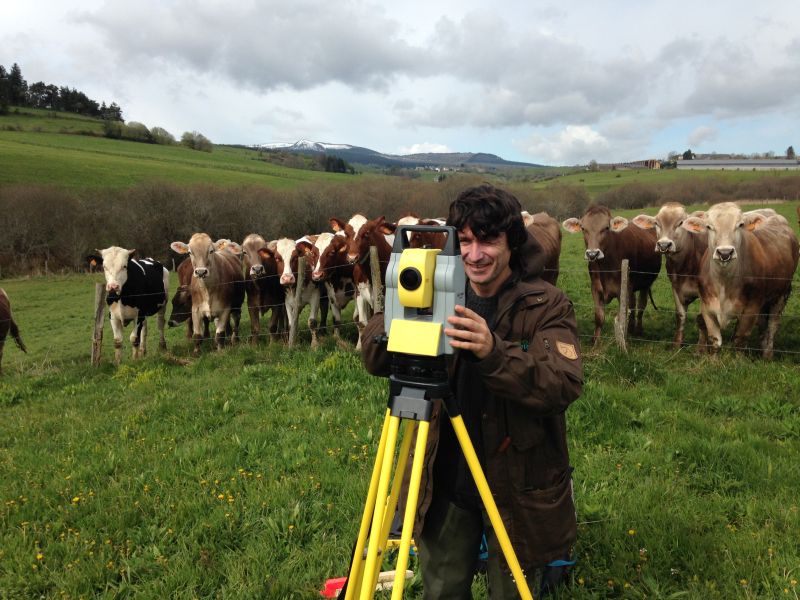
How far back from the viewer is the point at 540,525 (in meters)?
2.06

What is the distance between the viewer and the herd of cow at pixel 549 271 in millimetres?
7426

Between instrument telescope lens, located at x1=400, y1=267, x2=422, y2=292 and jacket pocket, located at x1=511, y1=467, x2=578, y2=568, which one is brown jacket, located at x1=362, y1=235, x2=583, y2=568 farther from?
instrument telescope lens, located at x1=400, y1=267, x2=422, y2=292

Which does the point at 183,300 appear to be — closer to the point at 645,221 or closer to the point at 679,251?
the point at 645,221

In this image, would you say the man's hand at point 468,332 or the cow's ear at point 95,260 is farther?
the cow's ear at point 95,260

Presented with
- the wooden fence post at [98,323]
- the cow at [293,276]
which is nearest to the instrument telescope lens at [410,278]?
the cow at [293,276]

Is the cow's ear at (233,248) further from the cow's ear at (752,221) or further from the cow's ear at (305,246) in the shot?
the cow's ear at (752,221)

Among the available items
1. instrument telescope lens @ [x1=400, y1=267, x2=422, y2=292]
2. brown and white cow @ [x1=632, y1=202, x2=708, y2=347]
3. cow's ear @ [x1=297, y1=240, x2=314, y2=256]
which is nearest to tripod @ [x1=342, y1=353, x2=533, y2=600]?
instrument telescope lens @ [x1=400, y1=267, x2=422, y2=292]

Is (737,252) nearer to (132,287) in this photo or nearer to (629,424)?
(629,424)

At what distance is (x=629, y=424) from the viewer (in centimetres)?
505

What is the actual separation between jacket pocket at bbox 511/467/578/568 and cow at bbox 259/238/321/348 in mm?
7441

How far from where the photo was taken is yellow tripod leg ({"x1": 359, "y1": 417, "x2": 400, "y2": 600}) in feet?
5.47

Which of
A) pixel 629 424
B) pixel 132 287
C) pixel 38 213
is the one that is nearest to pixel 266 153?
pixel 38 213

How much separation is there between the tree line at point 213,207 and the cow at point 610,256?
34682mm

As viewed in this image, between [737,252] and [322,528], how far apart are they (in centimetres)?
696
